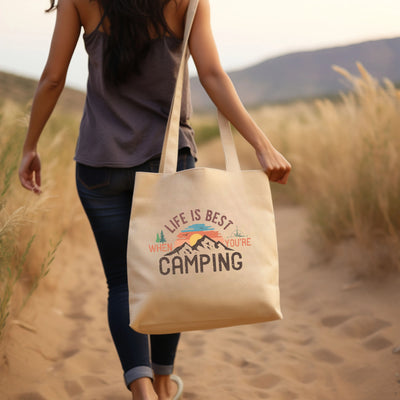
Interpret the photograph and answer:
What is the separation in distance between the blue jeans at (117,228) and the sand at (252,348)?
0.64 m

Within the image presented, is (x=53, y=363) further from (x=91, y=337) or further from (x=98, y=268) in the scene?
(x=98, y=268)

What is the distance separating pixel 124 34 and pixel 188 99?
0.29 metres

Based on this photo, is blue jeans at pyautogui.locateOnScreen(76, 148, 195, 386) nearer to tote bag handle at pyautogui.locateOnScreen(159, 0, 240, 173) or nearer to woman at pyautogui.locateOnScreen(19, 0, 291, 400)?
woman at pyautogui.locateOnScreen(19, 0, 291, 400)

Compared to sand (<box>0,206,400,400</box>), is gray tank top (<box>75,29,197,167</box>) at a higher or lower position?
higher

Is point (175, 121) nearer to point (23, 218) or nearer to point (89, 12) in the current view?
point (89, 12)

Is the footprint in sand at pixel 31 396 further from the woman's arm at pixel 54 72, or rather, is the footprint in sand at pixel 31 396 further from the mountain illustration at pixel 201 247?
the mountain illustration at pixel 201 247

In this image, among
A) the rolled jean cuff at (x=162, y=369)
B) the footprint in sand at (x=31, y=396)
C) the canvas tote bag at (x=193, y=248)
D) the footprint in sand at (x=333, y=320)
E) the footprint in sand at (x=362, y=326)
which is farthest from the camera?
the footprint in sand at (x=333, y=320)

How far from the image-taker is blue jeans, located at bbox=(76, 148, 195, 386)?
4.82 feet

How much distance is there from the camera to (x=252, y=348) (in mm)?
2559

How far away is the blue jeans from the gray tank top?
44 mm

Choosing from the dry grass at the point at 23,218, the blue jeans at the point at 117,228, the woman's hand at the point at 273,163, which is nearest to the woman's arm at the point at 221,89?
the woman's hand at the point at 273,163

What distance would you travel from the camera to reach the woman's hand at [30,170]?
1.66 meters

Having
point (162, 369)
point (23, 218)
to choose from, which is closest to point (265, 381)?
point (162, 369)

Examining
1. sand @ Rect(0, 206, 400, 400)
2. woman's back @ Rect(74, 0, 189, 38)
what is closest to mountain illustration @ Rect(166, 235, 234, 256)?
woman's back @ Rect(74, 0, 189, 38)
